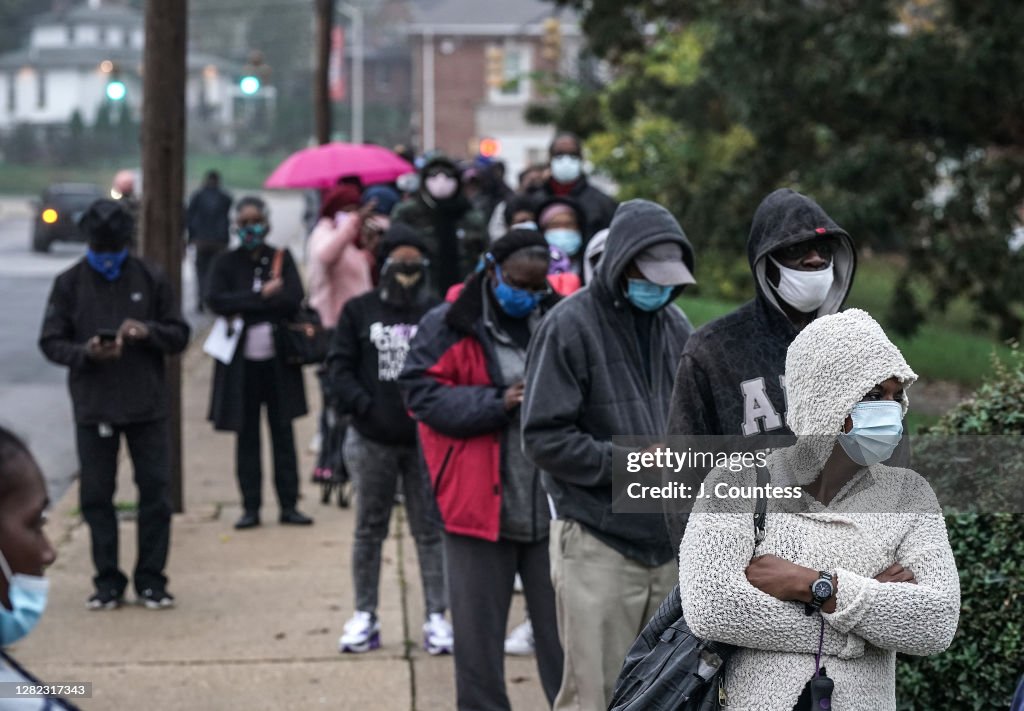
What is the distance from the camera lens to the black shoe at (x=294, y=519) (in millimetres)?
10078

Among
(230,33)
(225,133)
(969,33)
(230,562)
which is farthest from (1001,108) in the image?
(230,33)

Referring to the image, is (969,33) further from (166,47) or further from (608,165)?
(608,165)

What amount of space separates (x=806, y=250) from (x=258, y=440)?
6.08 m

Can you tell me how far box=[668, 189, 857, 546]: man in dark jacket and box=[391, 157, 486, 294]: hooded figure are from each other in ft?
21.4

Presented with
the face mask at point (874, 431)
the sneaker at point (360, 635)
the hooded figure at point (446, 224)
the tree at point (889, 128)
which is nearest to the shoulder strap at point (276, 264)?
the hooded figure at point (446, 224)

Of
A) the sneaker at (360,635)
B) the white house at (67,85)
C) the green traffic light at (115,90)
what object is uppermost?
the white house at (67,85)

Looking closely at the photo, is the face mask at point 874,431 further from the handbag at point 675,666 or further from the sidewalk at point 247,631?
the sidewalk at point 247,631

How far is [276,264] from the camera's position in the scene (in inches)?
387

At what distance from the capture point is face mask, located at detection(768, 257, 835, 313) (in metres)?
4.31

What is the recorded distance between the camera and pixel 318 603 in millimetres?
8266

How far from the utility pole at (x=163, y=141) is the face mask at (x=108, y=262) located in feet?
7.03

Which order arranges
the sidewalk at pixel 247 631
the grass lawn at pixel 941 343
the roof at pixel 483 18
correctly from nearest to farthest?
the sidewalk at pixel 247 631 < the grass lawn at pixel 941 343 < the roof at pixel 483 18

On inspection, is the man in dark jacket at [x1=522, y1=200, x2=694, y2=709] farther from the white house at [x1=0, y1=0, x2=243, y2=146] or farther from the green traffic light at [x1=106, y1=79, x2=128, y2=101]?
the white house at [x1=0, y1=0, x2=243, y2=146]

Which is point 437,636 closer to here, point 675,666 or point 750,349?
point 750,349
